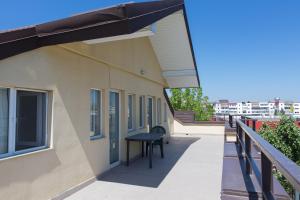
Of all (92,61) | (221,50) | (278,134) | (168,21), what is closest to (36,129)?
(92,61)

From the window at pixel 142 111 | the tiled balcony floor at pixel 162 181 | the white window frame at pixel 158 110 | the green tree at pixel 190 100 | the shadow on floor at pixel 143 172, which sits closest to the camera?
the tiled balcony floor at pixel 162 181

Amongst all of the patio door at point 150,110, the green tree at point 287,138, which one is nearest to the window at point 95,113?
the patio door at point 150,110

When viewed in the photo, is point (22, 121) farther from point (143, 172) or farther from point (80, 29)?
point (143, 172)

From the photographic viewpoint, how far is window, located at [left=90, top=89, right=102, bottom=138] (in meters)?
6.23

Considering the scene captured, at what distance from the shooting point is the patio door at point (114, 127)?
7.19 metres

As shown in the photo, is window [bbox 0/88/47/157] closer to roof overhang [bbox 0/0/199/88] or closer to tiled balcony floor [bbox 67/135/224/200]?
roof overhang [bbox 0/0/199/88]

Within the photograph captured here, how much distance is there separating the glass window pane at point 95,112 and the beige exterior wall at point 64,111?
0.54 feet

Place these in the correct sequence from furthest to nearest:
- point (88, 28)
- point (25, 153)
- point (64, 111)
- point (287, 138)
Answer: point (287, 138), point (64, 111), point (25, 153), point (88, 28)

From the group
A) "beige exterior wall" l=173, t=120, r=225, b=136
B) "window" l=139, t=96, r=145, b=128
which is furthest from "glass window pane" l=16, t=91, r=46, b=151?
Answer: "beige exterior wall" l=173, t=120, r=225, b=136

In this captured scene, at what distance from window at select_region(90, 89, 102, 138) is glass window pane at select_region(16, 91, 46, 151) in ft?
5.60

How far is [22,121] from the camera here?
167 inches

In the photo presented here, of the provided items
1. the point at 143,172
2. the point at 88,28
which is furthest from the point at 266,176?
the point at 143,172

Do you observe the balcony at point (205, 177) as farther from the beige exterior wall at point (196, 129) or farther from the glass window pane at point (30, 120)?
the beige exterior wall at point (196, 129)

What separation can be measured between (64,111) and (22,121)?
881 millimetres
